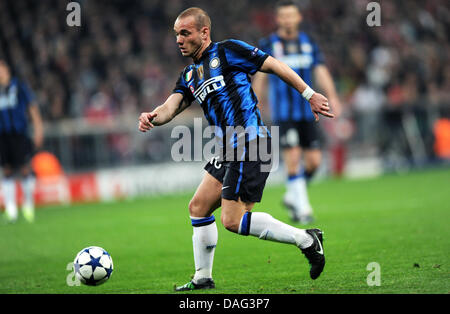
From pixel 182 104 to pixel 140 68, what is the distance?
14861 millimetres

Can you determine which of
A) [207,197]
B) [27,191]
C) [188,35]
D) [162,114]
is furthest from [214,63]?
[27,191]

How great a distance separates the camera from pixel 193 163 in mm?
17375

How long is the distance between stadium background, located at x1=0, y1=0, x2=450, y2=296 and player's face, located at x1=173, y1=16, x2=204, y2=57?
188 centimetres

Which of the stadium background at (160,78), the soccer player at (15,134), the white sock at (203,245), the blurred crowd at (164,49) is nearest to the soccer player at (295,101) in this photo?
the white sock at (203,245)

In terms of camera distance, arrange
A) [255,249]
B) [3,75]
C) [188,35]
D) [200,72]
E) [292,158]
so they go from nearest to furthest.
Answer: [188,35] < [200,72] < [255,249] < [292,158] < [3,75]

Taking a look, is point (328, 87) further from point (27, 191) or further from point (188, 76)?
point (27, 191)

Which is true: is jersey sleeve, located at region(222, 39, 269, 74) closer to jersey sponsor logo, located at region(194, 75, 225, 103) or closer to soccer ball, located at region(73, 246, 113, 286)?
jersey sponsor logo, located at region(194, 75, 225, 103)

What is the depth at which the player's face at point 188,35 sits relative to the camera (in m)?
5.55

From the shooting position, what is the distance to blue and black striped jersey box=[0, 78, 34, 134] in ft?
41.3

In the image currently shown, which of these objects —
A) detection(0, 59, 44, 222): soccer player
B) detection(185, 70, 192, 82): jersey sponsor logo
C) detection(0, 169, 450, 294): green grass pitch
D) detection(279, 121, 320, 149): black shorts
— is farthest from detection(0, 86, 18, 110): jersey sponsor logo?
detection(185, 70, 192, 82): jersey sponsor logo

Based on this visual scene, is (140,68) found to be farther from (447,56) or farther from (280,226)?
(280,226)

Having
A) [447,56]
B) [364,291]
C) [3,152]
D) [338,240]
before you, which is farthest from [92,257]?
[447,56]

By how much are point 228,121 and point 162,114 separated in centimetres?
53

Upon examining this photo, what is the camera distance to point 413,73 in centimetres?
2066
